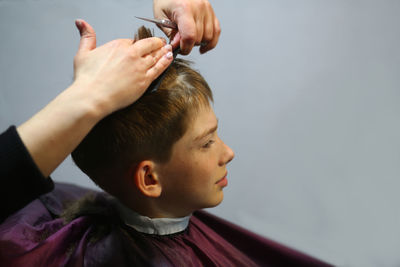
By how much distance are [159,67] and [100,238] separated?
441 mm

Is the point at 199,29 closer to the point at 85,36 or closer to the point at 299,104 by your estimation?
the point at 85,36

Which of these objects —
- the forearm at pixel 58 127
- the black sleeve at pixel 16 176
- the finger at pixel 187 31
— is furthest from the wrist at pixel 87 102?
the finger at pixel 187 31

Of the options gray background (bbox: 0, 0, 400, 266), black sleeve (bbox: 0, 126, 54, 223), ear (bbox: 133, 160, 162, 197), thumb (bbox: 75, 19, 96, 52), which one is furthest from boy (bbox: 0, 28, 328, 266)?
gray background (bbox: 0, 0, 400, 266)

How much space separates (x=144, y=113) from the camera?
0.77 metres

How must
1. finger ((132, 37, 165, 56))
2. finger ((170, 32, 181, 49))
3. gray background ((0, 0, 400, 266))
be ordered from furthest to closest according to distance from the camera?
gray background ((0, 0, 400, 266))
finger ((170, 32, 181, 49))
finger ((132, 37, 165, 56))

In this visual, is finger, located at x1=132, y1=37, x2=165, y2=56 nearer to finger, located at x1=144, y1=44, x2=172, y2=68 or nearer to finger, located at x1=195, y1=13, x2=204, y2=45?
finger, located at x1=144, y1=44, x2=172, y2=68

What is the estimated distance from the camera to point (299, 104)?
A: 141cm

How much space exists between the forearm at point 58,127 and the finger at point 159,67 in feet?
0.44

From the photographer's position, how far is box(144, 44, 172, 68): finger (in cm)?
72

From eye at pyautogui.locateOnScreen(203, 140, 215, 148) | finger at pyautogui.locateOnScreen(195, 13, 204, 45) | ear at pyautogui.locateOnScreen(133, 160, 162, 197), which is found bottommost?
ear at pyautogui.locateOnScreen(133, 160, 162, 197)

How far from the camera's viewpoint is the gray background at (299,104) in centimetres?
126

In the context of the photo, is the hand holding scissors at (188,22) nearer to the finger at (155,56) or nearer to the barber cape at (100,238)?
the finger at (155,56)

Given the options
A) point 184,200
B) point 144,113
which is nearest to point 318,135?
point 184,200

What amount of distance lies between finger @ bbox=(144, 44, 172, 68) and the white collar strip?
1.21ft
